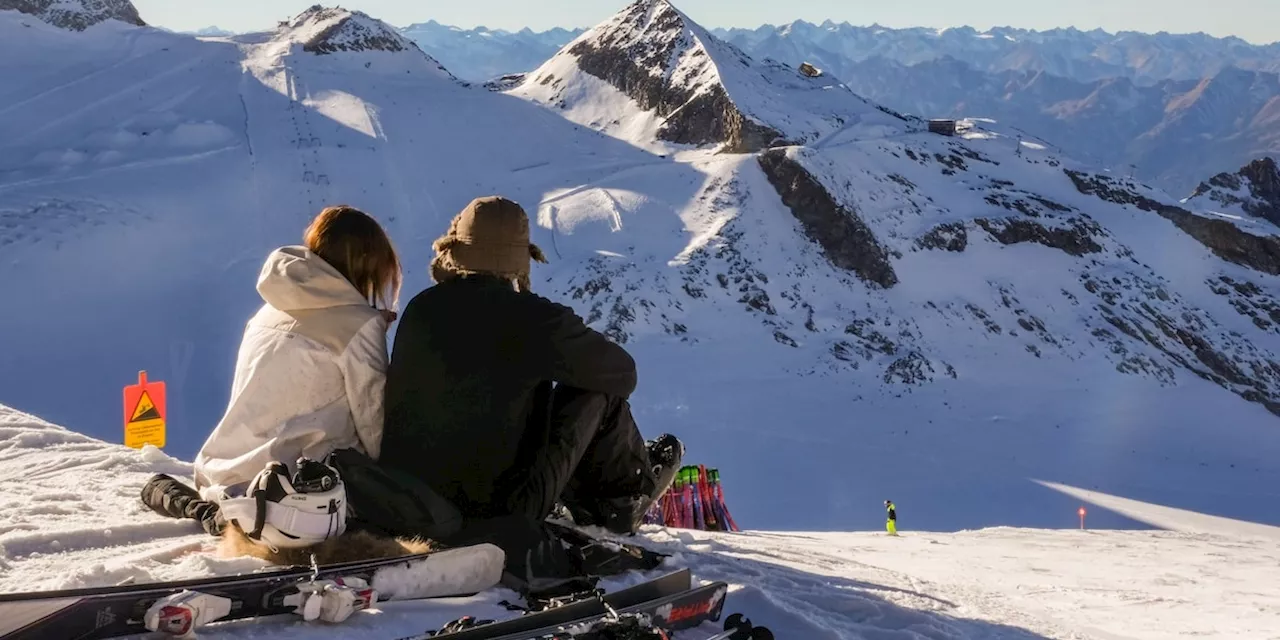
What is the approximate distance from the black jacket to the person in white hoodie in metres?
0.16

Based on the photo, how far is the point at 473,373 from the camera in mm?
4473

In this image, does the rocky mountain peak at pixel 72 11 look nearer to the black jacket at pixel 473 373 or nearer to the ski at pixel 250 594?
the black jacket at pixel 473 373

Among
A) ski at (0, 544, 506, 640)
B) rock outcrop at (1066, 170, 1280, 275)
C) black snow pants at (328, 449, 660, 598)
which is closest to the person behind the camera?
ski at (0, 544, 506, 640)

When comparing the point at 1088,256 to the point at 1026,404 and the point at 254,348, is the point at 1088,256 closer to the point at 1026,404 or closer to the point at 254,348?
the point at 1026,404

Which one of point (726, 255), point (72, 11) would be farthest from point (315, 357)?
point (72, 11)

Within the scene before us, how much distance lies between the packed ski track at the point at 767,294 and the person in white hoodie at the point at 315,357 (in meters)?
1.19

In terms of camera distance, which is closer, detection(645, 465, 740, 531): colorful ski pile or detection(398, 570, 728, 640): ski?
detection(398, 570, 728, 640): ski

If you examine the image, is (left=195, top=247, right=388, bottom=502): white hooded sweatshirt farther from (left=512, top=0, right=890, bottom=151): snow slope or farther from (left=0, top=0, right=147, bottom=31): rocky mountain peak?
(left=0, top=0, right=147, bottom=31): rocky mountain peak

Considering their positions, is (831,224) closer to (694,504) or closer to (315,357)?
(694,504)

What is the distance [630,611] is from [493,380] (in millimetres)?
1181

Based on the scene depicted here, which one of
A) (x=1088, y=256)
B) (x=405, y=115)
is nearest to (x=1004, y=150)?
(x=1088, y=256)

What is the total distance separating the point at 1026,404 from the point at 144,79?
119ft

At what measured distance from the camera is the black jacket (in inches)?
176

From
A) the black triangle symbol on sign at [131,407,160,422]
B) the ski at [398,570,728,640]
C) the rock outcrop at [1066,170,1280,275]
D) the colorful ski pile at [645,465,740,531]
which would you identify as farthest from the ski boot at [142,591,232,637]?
the rock outcrop at [1066,170,1280,275]
